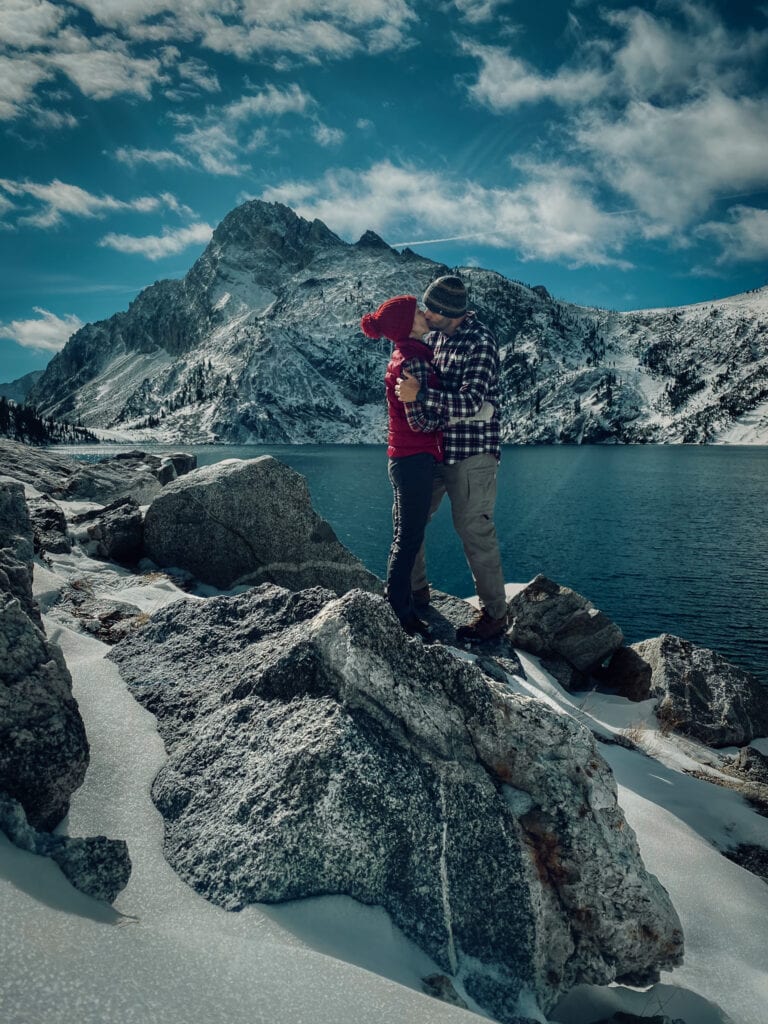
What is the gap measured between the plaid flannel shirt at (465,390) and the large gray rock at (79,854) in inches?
193

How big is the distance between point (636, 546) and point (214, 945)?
129 feet

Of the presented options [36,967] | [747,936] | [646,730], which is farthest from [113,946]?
[646,730]

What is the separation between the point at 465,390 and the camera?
664cm

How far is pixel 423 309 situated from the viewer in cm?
695

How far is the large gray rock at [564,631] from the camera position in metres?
10.6

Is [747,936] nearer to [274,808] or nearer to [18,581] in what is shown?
[274,808]

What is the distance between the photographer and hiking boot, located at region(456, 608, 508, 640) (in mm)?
7758

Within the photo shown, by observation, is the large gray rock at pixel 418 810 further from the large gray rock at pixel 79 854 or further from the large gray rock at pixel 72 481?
the large gray rock at pixel 72 481

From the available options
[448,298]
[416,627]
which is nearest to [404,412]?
[448,298]

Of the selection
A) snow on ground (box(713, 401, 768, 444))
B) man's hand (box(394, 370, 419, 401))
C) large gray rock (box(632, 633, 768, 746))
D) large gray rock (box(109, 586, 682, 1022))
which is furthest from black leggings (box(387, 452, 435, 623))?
snow on ground (box(713, 401, 768, 444))

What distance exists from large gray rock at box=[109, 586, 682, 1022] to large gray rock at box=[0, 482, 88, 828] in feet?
1.70

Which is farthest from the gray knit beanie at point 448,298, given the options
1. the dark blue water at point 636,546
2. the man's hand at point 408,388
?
the dark blue water at point 636,546

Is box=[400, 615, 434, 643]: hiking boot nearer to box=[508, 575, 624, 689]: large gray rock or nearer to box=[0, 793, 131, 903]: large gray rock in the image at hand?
box=[508, 575, 624, 689]: large gray rock

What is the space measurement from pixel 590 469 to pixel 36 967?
103463 mm
